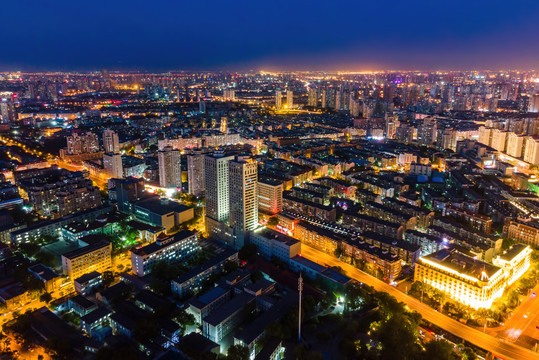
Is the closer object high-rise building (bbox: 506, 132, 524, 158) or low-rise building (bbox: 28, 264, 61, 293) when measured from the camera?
low-rise building (bbox: 28, 264, 61, 293)

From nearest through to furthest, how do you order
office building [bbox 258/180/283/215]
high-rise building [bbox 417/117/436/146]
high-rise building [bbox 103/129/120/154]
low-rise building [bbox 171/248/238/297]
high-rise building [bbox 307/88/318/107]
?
low-rise building [bbox 171/248/238/297] < office building [bbox 258/180/283/215] < high-rise building [bbox 103/129/120/154] < high-rise building [bbox 417/117/436/146] < high-rise building [bbox 307/88/318/107]

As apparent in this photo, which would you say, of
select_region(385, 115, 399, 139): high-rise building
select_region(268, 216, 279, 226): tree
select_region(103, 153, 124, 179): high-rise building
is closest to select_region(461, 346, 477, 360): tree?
select_region(268, 216, 279, 226): tree

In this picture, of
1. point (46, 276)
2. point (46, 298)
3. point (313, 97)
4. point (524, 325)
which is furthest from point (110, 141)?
point (313, 97)

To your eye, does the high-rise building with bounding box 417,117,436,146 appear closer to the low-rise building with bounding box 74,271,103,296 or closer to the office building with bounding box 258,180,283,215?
the office building with bounding box 258,180,283,215

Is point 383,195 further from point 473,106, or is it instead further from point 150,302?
point 473,106

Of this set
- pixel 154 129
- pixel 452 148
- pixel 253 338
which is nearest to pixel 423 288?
pixel 253 338

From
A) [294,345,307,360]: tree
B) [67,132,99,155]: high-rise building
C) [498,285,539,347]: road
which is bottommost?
[498,285,539,347]: road

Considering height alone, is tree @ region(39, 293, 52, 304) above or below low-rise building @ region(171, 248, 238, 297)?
below
